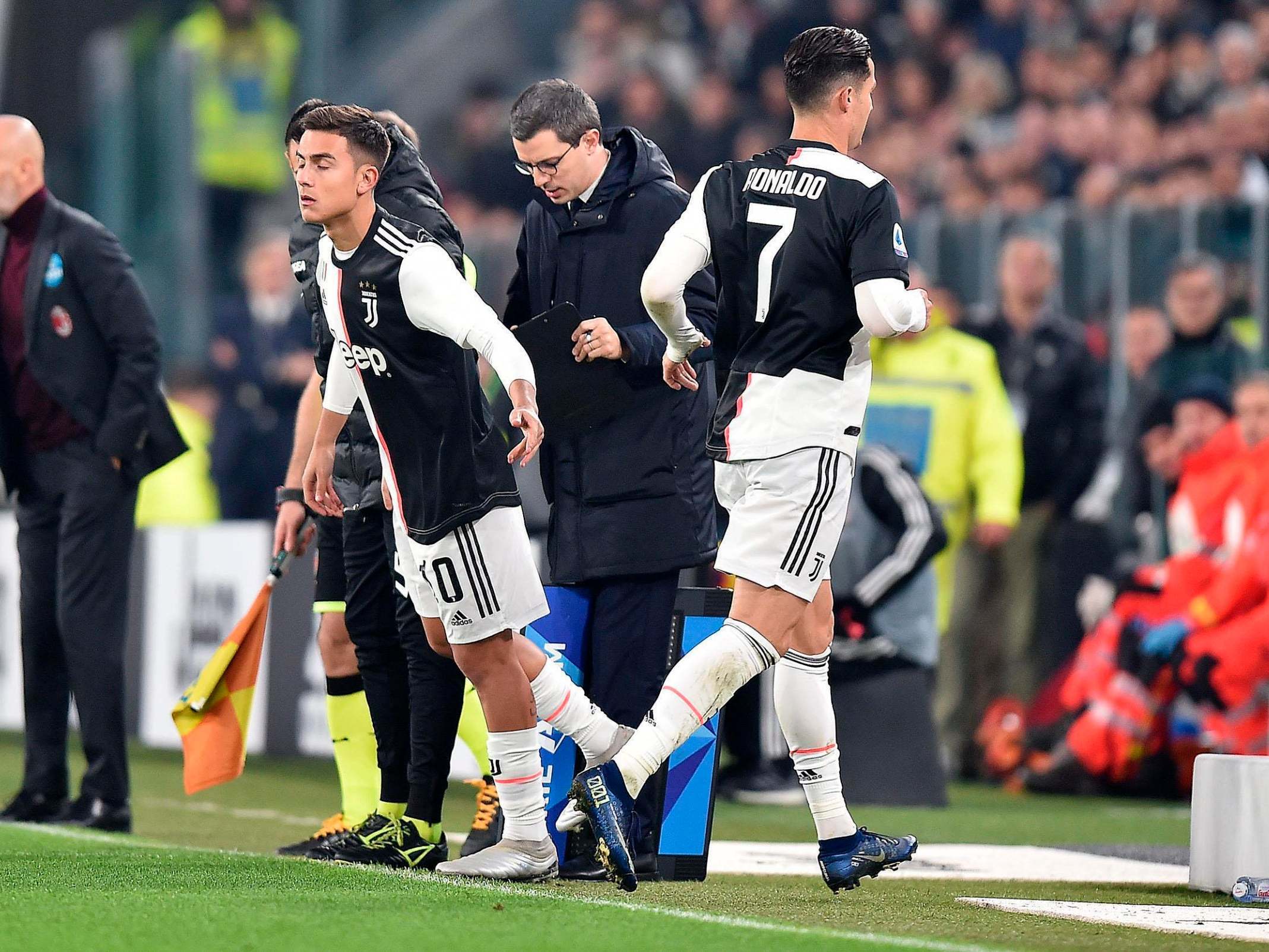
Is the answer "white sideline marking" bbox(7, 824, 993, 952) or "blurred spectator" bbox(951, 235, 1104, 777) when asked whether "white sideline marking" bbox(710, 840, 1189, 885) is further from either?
"blurred spectator" bbox(951, 235, 1104, 777)

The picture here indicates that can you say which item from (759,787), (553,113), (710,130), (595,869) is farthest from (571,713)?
(710,130)

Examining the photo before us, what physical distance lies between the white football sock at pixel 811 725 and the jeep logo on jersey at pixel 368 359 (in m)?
1.25

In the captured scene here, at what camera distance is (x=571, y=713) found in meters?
5.72

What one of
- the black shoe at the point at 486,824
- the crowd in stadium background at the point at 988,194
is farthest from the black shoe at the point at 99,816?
the crowd in stadium background at the point at 988,194

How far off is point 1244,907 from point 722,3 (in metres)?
13.2

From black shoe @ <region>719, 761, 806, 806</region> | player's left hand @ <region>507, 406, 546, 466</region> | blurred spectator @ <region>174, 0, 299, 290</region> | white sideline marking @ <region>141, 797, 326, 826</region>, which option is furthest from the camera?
blurred spectator @ <region>174, 0, 299, 290</region>

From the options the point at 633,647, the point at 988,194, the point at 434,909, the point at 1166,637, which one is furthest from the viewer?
the point at 988,194

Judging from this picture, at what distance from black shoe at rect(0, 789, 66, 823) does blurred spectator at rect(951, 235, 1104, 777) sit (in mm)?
5090

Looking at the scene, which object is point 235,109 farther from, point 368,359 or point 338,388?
point 368,359

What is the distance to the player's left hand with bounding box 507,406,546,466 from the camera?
5.14 m

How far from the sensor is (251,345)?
52.7ft

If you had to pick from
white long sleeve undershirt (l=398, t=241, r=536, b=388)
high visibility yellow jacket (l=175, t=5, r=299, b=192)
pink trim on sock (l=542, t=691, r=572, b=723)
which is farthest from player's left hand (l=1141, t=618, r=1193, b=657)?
high visibility yellow jacket (l=175, t=5, r=299, b=192)

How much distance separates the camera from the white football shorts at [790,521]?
5.43 metres

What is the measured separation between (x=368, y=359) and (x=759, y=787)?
4.49m
